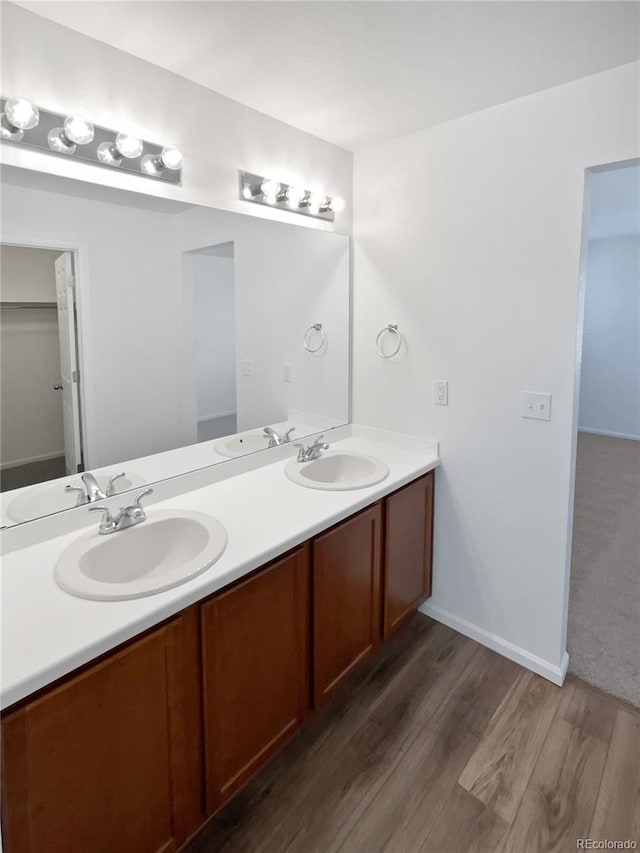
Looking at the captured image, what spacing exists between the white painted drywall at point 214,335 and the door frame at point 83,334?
0.42 metres

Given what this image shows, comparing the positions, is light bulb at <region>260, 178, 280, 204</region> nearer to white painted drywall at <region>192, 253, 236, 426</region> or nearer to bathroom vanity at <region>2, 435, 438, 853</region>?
white painted drywall at <region>192, 253, 236, 426</region>

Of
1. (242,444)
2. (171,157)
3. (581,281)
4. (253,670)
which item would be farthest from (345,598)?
(171,157)

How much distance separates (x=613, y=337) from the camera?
5.81 metres

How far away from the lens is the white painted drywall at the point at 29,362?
1360 mm

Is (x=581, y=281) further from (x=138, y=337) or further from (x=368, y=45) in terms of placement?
(x=138, y=337)

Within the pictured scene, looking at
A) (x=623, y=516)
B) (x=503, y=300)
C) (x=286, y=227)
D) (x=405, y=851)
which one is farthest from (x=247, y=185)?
(x=623, y=516)

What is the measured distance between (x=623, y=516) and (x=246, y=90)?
3646mm

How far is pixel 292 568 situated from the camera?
1509 millimetres

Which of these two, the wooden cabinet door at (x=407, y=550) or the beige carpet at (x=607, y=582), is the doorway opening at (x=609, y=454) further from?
the wooden cabinet door at (x=407, y=550)

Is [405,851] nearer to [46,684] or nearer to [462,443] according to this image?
[46,684]

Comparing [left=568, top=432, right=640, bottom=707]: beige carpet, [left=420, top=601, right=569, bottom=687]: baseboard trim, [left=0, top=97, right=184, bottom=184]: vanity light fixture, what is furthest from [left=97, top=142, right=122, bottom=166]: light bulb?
[left=568, top=432, right=640, bottom=707]: beige carpet

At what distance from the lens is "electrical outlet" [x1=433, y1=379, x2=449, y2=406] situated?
217 centimetres

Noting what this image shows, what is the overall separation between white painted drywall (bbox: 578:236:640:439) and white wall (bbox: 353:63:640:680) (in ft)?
14.5

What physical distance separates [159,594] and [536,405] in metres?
1.54
